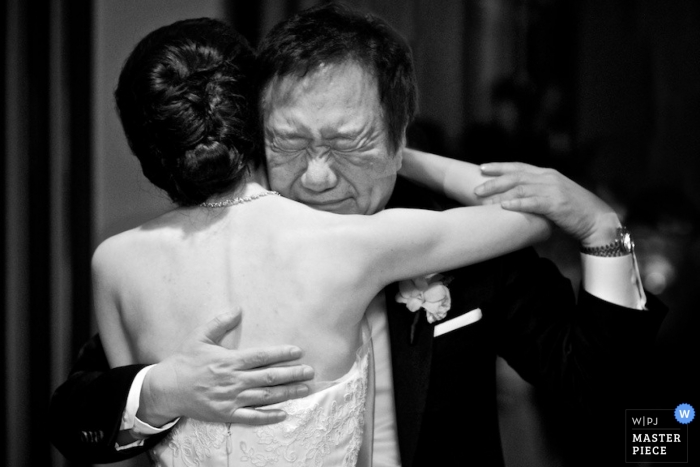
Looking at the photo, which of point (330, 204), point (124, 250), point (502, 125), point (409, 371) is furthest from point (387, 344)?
point (502, 125)

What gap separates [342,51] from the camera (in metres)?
1.35

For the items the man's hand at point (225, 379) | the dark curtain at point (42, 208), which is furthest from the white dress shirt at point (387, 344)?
the dark curtain at point (42, 208)

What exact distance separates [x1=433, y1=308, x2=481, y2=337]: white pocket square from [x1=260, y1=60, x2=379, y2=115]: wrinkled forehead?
525 millimetres

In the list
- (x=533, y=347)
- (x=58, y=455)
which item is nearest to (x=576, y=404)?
(x=533, y=347)

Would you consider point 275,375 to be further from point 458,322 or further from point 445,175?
point 445,175

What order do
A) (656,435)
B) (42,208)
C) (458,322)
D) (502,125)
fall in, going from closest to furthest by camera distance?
(458,322) < (656,435) < (502,125) < (42,208)

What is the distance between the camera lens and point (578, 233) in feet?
4.91

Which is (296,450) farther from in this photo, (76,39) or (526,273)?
(76,39)

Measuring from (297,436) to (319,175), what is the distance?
1.68ft

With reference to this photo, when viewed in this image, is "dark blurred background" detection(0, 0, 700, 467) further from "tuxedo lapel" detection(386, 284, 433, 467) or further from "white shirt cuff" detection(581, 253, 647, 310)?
"tuxedo lapel" detection(386, 284, 433, 467)

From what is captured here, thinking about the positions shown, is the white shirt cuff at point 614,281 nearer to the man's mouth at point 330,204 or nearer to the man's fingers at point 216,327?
the man's mouth at point 330,204

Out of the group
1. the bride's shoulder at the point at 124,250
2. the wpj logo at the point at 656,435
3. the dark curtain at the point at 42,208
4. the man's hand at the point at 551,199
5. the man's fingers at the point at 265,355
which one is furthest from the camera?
the dark curtain at the point at 42,208

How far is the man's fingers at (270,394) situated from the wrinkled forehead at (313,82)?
1.83 feet

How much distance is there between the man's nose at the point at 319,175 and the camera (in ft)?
4.53
